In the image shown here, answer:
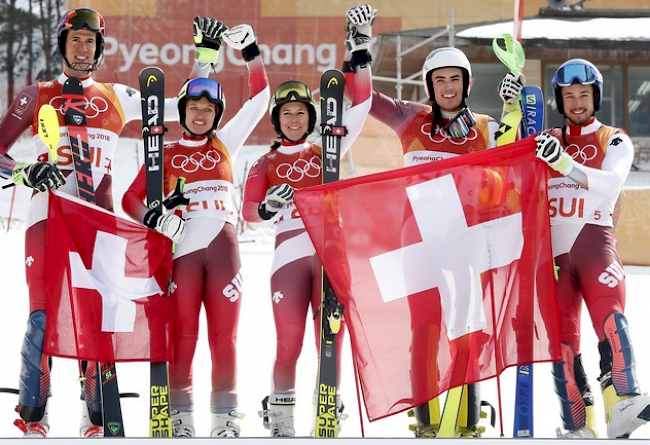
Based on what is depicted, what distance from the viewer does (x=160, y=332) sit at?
4691 mm

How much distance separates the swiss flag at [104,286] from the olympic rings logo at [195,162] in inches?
14.6

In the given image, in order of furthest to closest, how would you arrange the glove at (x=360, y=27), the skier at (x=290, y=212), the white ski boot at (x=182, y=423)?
the glove at (x=360, y=27) < the skier at (x=290, y=212) < the white ski boot at (x=182, y=423)

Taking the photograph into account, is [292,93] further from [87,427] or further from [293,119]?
[87,427]

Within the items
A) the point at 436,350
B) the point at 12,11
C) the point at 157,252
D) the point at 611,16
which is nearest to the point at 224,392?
the point at 157,252

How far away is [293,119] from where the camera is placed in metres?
4.96

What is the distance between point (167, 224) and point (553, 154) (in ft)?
6.16

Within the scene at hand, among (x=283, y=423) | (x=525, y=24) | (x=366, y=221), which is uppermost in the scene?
(x=525, y=24)

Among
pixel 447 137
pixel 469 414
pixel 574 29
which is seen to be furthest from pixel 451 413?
pixel 574 29

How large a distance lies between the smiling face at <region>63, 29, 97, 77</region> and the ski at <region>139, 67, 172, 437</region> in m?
0.35

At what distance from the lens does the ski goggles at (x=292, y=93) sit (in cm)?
490

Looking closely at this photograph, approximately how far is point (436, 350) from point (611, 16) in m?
15.7

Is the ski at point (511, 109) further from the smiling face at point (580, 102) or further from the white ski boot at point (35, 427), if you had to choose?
the white ski boot at point (35, 427)

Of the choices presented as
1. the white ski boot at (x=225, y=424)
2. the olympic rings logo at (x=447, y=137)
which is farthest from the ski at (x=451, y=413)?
the olympic rings logo at (x=447, y=137)

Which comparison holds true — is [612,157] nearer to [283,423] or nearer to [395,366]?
[395,366]
